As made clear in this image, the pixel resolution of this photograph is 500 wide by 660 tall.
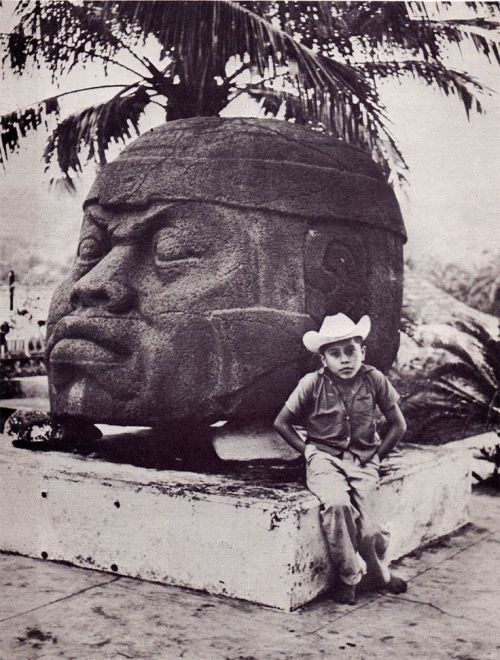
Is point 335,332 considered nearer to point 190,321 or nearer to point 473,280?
point 190,321

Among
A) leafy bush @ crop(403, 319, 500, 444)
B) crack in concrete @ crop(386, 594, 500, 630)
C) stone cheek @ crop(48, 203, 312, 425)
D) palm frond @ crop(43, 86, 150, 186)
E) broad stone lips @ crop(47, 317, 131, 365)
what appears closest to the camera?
crack in concrete @ crop(386, 594, 500, 630)

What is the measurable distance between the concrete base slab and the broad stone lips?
1.74ft

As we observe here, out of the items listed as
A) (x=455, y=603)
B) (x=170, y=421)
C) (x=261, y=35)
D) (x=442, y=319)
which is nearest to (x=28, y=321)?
(x=170, y=421)

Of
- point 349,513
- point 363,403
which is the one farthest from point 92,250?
point 349,513

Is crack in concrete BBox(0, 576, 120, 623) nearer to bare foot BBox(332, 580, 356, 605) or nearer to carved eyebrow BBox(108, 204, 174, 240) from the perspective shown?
bare foot BBox(332, 580, 356, 605)

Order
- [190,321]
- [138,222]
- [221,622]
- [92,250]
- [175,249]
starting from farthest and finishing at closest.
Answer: [92,250] < [138,222] < [175,249] < [190,321] < [221,622]

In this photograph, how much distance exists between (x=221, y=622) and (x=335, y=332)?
1358mm

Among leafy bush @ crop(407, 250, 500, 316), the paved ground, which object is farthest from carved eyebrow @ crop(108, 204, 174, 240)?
leafy bush @ crop(407, 250, 500, 316)

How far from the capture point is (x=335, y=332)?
3867mm

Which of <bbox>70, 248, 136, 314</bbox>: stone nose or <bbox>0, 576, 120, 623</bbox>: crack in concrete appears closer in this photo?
<bbox>0, 576, 120, 623</bbox>: crack in concrete

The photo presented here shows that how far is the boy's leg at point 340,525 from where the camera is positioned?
12.0ft

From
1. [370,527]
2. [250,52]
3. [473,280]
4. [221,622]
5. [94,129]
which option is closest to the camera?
[221,622]

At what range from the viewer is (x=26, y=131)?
529 cm

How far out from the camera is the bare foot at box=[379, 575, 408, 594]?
3.81 meters
